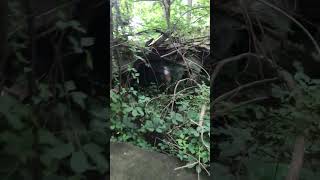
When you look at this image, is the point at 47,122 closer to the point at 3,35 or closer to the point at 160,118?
the point at 3,35

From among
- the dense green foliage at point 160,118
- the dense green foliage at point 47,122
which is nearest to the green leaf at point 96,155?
the dense green foliage at point 47,122

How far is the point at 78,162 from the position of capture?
1.24 meters

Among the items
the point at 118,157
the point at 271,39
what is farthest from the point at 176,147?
the point at 271,39

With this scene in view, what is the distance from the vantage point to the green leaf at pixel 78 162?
4.08ft

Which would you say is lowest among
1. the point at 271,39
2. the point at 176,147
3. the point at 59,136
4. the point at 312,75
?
the point at 176,147

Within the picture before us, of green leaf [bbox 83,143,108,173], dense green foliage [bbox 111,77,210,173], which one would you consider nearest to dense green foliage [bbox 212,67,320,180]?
green leaf [bbox 83,143,108,173]

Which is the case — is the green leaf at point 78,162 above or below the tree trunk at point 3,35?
below

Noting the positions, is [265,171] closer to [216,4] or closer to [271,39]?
[271,39]

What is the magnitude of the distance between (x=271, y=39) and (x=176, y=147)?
1.27m

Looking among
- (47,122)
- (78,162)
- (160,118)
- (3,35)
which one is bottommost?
(160,118)

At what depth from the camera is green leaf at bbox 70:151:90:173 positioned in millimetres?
1244

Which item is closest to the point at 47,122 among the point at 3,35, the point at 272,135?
the point at 3,35

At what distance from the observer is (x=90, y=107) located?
1.29m

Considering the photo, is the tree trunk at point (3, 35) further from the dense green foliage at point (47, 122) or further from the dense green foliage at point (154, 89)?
the dense green foliage at point (154, 89)
